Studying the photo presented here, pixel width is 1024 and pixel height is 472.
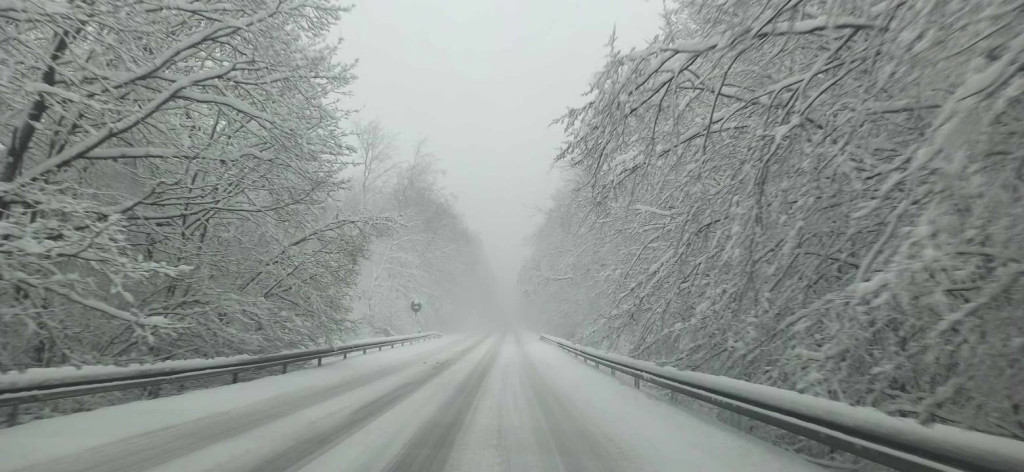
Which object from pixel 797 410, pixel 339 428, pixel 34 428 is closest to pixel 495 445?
pixel 339 428

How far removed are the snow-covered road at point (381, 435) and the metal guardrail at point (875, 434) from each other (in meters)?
0.41

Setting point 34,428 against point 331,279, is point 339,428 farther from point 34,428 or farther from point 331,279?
point 331,279

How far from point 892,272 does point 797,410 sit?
163 centimetres

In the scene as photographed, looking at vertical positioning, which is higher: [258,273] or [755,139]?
[755,139]

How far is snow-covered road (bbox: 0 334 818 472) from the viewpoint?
4352mm

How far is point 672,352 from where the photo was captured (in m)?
8.42

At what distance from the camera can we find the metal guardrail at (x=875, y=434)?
265cm

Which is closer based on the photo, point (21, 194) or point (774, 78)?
point (21, 194)

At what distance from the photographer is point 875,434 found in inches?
131

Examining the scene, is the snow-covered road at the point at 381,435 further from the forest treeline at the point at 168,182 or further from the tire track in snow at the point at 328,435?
the forest treeline at the point at 168,182

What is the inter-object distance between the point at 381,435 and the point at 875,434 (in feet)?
15.5

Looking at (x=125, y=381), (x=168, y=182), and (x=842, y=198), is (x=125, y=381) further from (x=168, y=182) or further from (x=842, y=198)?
(x=842, y=198)

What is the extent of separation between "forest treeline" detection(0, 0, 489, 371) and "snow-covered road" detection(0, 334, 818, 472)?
4.09ft

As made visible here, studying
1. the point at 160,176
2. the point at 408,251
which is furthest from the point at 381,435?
the point at 408,251
